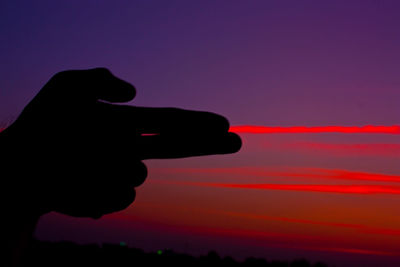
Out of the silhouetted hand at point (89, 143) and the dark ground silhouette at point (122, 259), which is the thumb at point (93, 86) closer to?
the silhouetted hand at point (89, 143)

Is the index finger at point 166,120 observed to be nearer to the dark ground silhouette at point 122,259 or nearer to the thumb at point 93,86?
the thumb at point 93,86

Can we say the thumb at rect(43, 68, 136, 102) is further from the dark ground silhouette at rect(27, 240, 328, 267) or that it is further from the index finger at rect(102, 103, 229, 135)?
the dark ground silhouette at rect(27, 240, 328, 267)

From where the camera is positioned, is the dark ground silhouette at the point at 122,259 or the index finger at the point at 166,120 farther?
the dark ground silhouette at the point at 122,259

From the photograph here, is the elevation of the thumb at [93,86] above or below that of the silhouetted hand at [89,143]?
above

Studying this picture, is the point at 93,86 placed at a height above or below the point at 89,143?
above

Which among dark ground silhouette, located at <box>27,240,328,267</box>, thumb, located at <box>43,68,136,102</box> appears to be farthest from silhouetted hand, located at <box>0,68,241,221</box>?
dark ground silhouette, located at <box>27,240,328,267</box>

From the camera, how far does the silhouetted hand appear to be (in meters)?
0.99

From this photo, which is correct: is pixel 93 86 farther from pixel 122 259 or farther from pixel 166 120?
pixel 122 259

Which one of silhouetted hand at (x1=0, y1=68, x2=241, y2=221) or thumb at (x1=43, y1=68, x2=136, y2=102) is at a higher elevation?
thumb at (x1=43, y1=68, x2=136, y2=102)

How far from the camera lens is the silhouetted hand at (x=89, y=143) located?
99 centimetres

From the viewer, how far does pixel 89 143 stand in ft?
3.36

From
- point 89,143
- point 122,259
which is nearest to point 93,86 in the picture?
point 89,143

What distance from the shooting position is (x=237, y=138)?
1177 mm

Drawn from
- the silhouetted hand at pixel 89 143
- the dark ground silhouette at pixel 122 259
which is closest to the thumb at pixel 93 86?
the silhouetted hand at pixel 89 143
